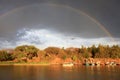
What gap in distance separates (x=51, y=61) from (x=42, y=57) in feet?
28.9

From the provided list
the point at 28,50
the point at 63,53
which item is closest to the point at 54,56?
the point at 63,53

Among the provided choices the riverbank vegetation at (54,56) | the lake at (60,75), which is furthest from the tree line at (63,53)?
the lake at (60,75)

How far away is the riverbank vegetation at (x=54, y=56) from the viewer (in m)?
165

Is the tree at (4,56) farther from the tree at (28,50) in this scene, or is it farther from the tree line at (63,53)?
the tree at (28,50)

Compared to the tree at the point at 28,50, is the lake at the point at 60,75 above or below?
below

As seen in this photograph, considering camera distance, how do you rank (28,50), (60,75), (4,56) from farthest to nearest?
(4,56) < (28,50) < (60,75)

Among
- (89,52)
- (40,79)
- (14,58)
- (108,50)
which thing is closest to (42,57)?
(14,58)

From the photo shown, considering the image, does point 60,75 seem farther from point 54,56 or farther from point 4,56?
point 4,56

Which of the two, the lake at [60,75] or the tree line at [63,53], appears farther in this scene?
the tree line at [63,53]

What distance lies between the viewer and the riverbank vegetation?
16500 centimetres

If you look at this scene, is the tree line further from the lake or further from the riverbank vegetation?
the lake

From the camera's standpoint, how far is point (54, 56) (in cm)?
17250

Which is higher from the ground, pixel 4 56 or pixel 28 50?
pixel 28 50

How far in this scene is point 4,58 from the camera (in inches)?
6772
